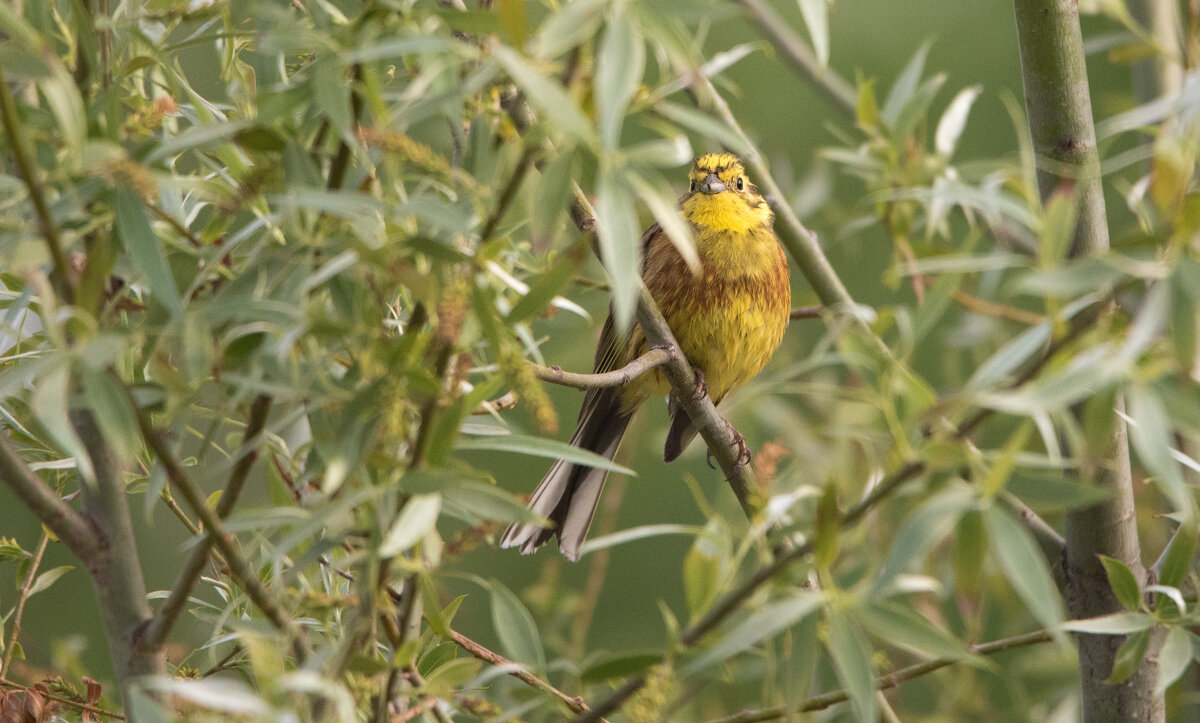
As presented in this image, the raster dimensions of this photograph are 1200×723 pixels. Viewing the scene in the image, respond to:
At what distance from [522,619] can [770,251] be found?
2.51 meters

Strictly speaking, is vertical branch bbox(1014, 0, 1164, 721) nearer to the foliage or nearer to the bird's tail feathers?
the foliage

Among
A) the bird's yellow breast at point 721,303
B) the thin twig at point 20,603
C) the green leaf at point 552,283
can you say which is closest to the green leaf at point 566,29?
Result: the green leaf at point 552,283

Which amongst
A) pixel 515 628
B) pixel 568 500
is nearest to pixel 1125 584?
pixel 515 628

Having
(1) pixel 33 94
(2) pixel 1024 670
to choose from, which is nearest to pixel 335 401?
(1) pixel 33 94

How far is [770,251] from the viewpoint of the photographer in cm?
373

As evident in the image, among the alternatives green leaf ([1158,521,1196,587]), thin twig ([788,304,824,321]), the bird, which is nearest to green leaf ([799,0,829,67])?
green leaf ([1158,521,1196,587])

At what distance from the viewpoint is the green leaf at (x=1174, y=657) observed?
1486 mm

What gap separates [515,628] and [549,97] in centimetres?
67

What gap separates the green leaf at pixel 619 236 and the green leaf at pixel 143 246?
0.41 metres

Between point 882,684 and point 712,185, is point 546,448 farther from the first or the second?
point 712,185

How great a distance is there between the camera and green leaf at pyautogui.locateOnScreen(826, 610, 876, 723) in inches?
42.3

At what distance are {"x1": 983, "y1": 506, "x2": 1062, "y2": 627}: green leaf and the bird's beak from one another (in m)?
2.76

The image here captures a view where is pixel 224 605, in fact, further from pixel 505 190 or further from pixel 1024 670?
pixel 1024 670

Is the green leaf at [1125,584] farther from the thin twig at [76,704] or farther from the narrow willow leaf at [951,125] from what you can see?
the thin twig at [76,704]
